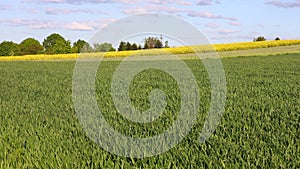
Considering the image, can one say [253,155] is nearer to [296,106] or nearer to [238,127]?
[238,127]

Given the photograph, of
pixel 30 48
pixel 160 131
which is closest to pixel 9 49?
pixel 30 48

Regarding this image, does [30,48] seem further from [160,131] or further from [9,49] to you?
[160,131]

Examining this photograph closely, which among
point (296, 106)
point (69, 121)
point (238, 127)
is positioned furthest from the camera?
point (296, 106)

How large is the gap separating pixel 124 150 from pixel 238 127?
179 centimetres

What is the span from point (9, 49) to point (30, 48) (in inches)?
160

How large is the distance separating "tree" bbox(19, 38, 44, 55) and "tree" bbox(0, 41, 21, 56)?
52.7 inches

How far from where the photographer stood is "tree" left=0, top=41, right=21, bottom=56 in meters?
77.6

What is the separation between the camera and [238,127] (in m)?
5.04

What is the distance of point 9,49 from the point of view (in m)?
78.3

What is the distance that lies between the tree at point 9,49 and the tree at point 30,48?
134cm

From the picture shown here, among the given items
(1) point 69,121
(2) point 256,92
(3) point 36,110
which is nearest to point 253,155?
(1) point 69,121

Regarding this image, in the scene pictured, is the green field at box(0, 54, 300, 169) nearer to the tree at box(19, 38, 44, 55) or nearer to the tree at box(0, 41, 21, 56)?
the tree at box(19, 38, 44, 55)

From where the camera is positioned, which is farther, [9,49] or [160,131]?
[9,49]

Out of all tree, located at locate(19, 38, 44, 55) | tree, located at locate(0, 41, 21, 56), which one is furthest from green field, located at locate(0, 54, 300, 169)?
tree, located at locate(0, 41, 21, 56)
